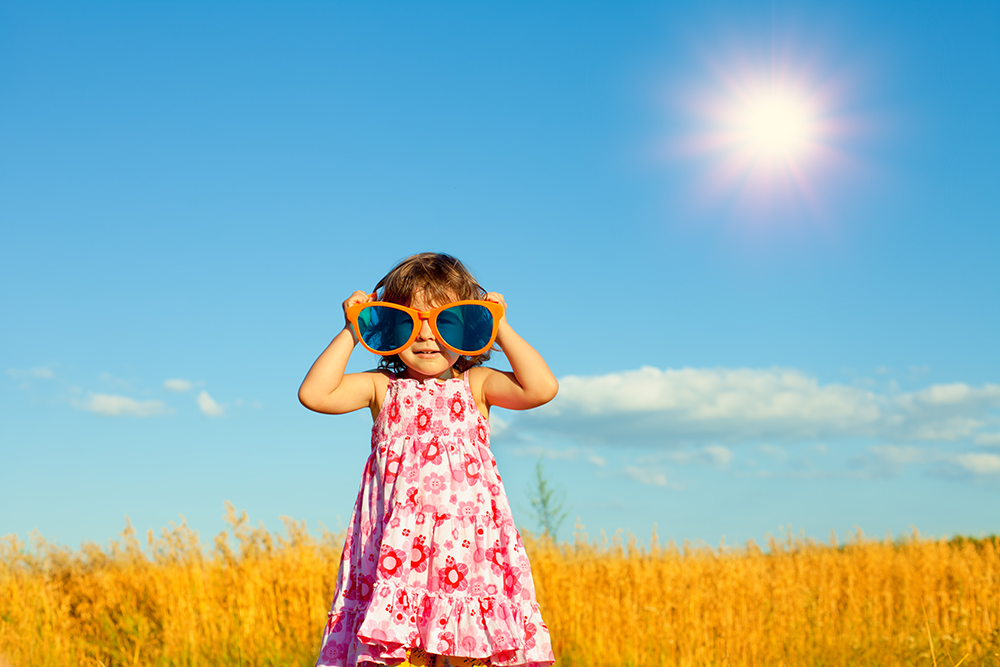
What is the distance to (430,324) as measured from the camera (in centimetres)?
345

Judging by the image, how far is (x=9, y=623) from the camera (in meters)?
7.16

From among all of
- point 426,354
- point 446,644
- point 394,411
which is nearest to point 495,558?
point 446,644

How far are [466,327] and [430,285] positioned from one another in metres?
0.28

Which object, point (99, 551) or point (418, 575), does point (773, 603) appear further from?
point (99, 551)

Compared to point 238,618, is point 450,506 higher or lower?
higher

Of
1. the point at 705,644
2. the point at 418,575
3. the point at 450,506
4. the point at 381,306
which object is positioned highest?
the point at 381,306

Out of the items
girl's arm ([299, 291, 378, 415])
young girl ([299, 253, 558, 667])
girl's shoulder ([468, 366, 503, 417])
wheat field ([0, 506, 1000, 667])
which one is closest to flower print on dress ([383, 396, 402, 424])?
young girl ([299, 253, 558, 667])

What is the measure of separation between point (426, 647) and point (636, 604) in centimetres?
386

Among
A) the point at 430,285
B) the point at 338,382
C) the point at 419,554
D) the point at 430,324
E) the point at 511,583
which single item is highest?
the point at 430,285

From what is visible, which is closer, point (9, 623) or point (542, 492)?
point (9, 623)

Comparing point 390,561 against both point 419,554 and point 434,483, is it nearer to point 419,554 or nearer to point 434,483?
point 419,554

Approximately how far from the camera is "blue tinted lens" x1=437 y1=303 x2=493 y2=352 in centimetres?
344

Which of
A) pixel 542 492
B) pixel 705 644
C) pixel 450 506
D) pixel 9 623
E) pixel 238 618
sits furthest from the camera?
pixel 542 492

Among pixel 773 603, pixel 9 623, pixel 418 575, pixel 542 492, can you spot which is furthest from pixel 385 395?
pixel 542 492
